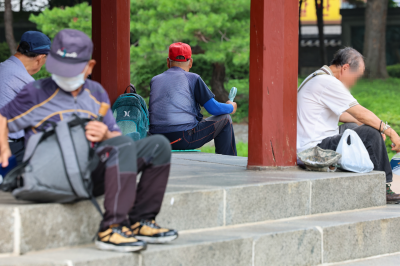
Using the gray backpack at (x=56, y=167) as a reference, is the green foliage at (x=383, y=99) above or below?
below

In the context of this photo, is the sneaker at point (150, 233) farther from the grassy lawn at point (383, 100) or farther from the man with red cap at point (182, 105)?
the grassy lawn at point (383, 100)

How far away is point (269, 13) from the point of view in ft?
13.7

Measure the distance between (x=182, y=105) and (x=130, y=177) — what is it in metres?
3.00

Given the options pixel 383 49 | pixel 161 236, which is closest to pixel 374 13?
pixel 383 49

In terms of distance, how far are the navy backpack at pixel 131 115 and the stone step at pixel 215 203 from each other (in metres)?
0.77

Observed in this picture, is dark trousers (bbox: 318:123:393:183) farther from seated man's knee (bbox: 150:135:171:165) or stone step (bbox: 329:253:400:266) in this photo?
seated man's knee (bbox: 150:135:171:165)

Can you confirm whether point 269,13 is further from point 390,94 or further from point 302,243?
point 390,94

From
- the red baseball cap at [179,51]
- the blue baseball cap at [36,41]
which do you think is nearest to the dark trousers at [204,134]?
the red baseball cap at [179,51]

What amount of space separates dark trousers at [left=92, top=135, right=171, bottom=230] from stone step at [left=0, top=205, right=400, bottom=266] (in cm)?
20

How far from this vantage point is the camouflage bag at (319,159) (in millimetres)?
4074

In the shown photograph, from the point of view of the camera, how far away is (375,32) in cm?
1698

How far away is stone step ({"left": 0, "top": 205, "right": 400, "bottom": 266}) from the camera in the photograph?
241 cm

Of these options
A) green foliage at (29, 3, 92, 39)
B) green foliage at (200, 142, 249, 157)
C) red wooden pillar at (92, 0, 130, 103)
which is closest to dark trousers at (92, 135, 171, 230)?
red wooden pillar at (92, 0, 130, 103)

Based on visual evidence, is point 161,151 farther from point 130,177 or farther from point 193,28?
point 193,28
